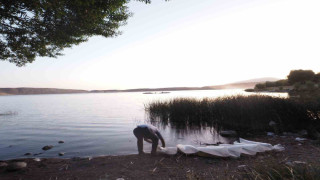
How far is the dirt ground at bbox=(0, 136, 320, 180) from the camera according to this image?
614cm

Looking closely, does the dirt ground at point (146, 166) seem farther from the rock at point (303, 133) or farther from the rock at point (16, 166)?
the rock at point (303, 133)

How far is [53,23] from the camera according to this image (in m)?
8.90

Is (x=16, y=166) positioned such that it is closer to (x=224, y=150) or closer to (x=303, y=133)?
(x=224, y=150)

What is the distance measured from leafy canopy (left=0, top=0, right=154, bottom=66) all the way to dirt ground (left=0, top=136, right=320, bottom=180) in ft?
16.6

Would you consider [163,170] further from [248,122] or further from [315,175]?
[248,122]

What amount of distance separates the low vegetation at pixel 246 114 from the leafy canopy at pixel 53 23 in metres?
10.4

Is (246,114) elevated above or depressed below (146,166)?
above

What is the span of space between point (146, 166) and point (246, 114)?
1102 centimetres

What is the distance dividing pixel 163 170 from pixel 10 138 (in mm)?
12340

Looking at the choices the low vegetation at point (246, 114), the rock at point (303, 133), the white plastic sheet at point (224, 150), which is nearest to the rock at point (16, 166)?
the white plastic sheet at point (224, 150)

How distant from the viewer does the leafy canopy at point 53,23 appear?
7109mm

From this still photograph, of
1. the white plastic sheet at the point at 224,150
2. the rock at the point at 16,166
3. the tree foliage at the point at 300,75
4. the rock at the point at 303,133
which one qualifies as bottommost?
the rock at the point at 303,133

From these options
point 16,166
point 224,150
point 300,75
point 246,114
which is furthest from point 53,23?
point 300,75

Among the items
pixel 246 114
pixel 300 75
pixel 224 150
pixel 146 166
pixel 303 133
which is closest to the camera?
pixel 146 166
